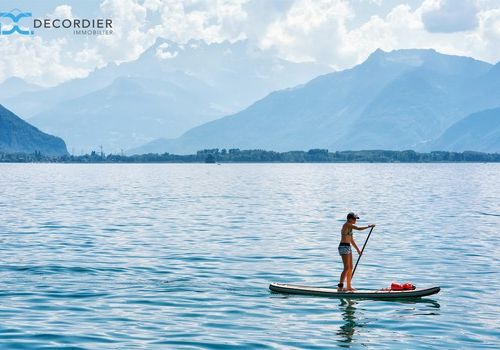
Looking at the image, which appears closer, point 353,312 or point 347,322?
point 347,322

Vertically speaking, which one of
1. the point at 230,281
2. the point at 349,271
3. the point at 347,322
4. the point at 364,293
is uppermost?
the point at 349,271

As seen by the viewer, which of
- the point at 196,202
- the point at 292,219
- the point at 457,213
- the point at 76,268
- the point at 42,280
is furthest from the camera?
the point at 196,202

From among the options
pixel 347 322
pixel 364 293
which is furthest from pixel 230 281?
pixel 347 322

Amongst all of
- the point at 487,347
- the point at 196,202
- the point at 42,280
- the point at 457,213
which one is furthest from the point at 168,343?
Answer: the point at 196,202

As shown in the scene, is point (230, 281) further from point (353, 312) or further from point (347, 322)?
point (347, 322)

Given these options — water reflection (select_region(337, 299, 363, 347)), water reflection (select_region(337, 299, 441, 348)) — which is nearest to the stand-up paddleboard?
water reflection (select_region(337, 299, 441, 348))

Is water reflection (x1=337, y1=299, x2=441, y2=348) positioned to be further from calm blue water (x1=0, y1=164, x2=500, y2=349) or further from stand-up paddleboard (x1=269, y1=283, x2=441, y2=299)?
stand-up paddleboard (x1=269, y1=283, x2=441, y2=299)

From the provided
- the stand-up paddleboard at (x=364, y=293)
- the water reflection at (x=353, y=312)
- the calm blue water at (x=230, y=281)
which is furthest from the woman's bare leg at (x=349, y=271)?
the calm blue water at (x=230, y=281)

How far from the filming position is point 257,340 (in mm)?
26578

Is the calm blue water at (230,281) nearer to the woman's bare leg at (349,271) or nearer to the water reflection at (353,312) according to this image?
the water reflection at (353,312)

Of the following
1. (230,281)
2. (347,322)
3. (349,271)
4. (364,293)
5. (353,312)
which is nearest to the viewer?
(347,322)

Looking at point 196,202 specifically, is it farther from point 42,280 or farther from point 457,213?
point 42,280

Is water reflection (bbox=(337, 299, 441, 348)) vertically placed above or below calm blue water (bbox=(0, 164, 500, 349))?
below

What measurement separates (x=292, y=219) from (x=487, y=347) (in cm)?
5030
